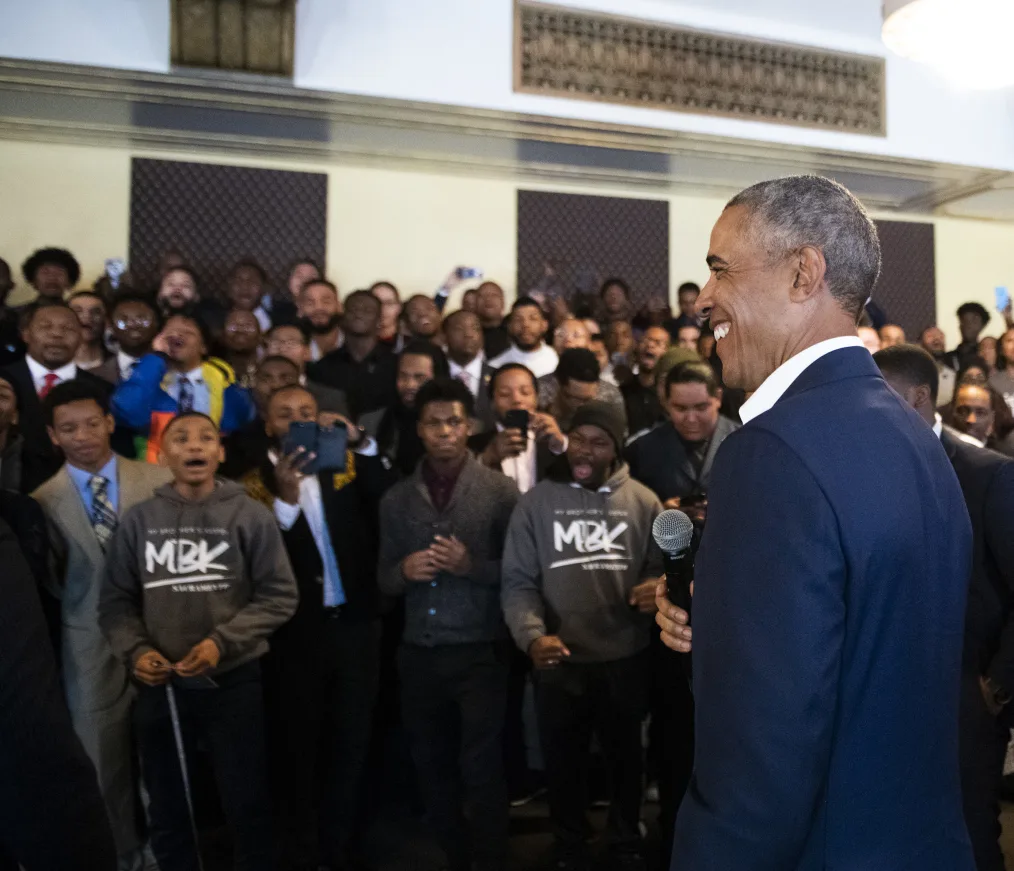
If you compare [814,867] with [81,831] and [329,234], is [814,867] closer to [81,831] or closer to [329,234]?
[81,831]

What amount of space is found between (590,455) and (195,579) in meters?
1.30

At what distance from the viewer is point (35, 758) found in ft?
5.65

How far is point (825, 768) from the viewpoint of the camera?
102 centimetres

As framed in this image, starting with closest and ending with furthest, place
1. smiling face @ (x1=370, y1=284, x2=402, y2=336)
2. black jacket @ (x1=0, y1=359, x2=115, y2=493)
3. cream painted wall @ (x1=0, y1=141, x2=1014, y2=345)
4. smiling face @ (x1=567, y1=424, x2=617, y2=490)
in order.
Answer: smiling face @ (x1=567, y1=424, x2=617, y2=490)
black jacket @ (x1=0, y1=359, x2=115, y2=493)
smiling face @ (x1=370, y1=284, x2=402, y2=336)
cream painted wall @ (x1=0, y1=141, x2=1014, y2=345)

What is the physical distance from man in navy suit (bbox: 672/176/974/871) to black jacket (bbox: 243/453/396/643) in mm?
2280

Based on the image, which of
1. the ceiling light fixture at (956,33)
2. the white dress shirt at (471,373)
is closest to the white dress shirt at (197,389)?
the white dress shirt at (471,373)

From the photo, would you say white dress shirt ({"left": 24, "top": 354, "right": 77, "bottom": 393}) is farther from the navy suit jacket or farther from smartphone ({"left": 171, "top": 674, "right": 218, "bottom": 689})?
the navy suit jacket

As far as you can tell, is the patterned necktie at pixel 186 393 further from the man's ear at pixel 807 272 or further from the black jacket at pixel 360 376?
the man's ear at pixel 807 272

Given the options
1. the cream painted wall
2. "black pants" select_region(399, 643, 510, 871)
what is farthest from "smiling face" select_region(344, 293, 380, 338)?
the cream painted wall

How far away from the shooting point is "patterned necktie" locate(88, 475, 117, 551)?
9.84ft

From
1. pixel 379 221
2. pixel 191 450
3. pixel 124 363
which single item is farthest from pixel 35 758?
pixel 379 221

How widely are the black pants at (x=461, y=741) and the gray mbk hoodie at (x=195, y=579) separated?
0.49 m

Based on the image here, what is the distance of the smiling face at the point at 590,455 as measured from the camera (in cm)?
314

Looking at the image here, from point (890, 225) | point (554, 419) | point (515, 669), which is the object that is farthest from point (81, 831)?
point (890, 225)
